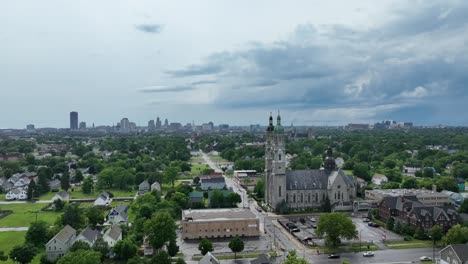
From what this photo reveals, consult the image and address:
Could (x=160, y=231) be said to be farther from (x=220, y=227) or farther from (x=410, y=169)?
(x=410, y=169)

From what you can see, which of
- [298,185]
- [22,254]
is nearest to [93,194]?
[298,185]

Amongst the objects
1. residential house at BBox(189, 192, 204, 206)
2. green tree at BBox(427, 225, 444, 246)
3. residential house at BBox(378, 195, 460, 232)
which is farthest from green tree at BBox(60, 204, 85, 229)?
green tree at BBox(427, 225, 444, 246)

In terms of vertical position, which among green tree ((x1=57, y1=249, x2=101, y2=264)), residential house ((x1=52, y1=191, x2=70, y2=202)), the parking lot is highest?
green tree ((x1=57, y1=249, x2=101, y2=264))

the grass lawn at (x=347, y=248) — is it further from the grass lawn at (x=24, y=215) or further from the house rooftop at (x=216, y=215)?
the grass lawn at (x=24, y=215)

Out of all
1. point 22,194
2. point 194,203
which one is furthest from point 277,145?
point 22,194

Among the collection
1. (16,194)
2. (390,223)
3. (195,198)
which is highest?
(195,198)

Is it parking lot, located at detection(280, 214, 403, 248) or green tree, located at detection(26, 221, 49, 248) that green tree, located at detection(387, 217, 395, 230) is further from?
green tree, located at detection(26, 221, 49, 248)
